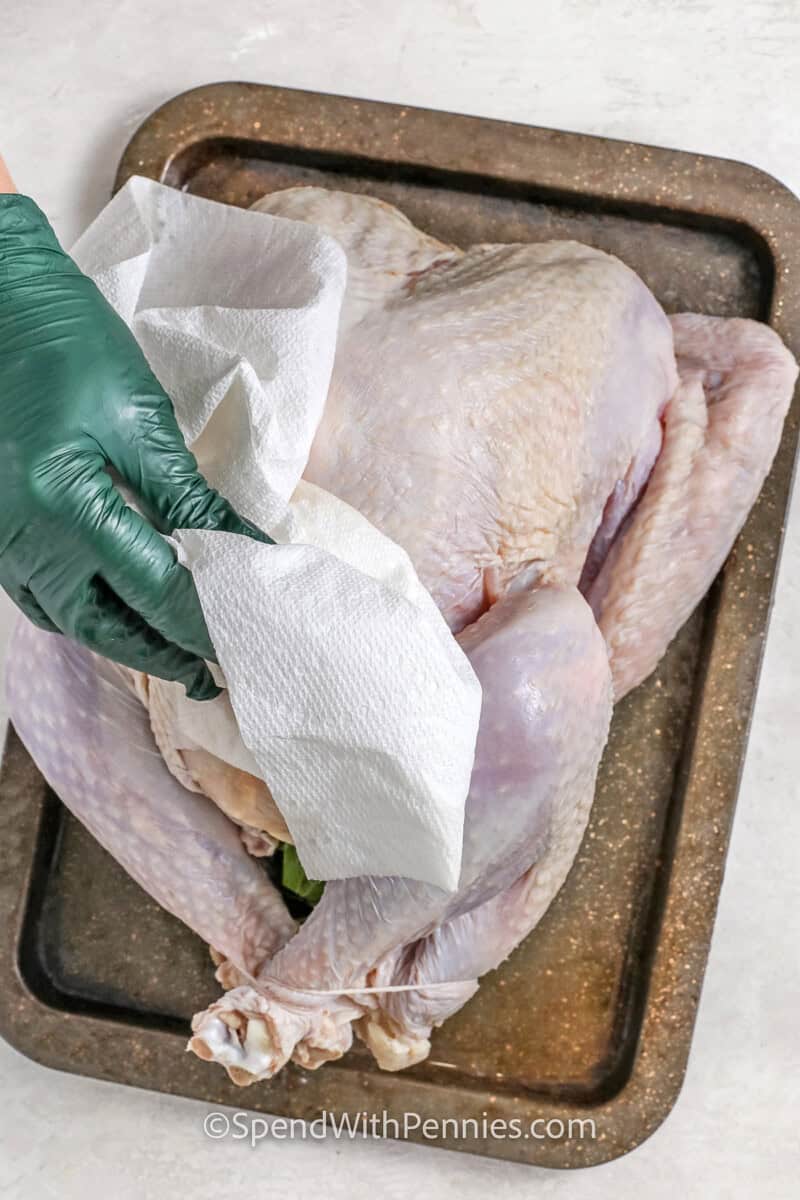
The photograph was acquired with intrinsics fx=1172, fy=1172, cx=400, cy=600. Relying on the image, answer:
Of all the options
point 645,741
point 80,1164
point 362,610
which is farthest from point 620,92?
point 80,1164

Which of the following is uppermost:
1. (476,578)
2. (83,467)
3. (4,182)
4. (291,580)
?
(4,182)

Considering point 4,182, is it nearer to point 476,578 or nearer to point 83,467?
point 83,467

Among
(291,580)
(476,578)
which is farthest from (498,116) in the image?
(291,580)

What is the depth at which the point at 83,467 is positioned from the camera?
90cm

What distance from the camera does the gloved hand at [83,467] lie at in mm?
894

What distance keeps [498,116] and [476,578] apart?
0.72 metres

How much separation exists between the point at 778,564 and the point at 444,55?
808 mm

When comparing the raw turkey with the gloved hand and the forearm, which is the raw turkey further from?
the forearm

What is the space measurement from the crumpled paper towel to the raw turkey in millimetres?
72

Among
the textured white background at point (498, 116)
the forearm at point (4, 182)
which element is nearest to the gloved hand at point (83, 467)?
the forearm at point (4, 182)

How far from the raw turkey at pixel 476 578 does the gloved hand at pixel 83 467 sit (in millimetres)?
216

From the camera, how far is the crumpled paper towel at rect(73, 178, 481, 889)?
3.14 feet

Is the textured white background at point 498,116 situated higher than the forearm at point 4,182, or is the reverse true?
the forearm at point 4,182

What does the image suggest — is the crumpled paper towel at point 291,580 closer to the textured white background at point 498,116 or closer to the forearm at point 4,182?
the forearm at point 4,182
